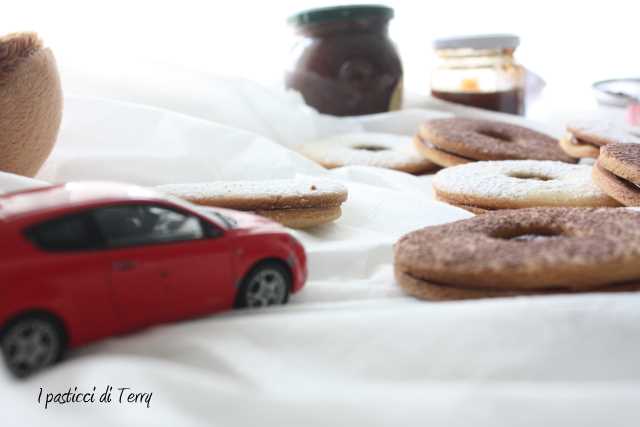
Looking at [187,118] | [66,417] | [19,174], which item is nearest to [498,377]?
[66,417]

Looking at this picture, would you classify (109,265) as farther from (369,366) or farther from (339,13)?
(339,13)

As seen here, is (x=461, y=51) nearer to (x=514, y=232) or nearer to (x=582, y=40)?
(x=582, y=40)

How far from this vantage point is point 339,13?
1.79m

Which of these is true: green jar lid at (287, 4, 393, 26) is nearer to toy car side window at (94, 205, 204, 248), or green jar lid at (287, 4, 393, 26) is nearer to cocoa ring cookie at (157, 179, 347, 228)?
cocoa ring cookie at (157, 179, 347, 228)

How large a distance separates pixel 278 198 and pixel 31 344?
396 millimetres

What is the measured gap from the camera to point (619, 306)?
1.84 feet

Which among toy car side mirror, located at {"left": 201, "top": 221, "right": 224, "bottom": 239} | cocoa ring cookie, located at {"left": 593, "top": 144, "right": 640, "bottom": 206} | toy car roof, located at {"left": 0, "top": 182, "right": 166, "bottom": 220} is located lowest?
cocoa ring cookie, located at {"left": 593, "top": 144, "right": 640, "bottom": 206}

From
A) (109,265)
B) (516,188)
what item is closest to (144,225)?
(109,265)

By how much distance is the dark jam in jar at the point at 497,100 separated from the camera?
6.47 ft

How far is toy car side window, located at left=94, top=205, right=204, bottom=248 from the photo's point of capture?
48 cm

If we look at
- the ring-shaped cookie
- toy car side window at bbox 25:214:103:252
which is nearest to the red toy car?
toy car side window at bbox 25:214:103:252

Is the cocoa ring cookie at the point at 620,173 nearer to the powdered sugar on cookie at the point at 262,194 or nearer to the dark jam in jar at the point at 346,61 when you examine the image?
the powdered sugar on cookie at the point at 262,194

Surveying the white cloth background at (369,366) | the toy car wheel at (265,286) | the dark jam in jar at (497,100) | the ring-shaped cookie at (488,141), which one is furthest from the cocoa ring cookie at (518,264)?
the dark jam in jar at (497,100)

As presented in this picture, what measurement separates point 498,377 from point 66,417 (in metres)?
0.31
